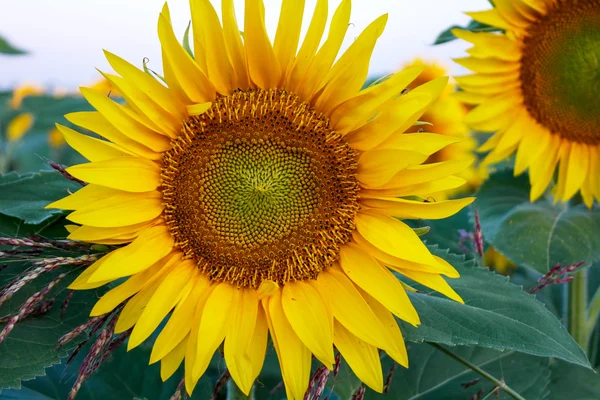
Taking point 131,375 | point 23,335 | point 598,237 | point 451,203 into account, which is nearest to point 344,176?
point 451,203

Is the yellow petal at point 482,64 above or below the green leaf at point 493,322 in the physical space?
above

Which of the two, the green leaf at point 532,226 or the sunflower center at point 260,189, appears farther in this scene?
the green leaf at point 532,226

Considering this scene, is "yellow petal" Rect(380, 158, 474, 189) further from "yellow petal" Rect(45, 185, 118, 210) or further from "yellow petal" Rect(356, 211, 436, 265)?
"yellow petal" Rect(45, 185, 118, 210)

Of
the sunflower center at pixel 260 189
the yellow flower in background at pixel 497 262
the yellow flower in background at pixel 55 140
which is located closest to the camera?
the sunflower center at pixel 260 189

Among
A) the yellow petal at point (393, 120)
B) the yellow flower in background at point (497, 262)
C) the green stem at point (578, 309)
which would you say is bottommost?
the yellow flower in background at point (497, 262)

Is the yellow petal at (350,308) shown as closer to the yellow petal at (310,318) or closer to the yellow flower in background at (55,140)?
the yellow petal at (310,318)

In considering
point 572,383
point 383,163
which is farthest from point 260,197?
point 572,383

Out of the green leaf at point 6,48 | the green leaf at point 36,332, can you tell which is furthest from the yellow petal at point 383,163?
the green leaf at point 6,48
